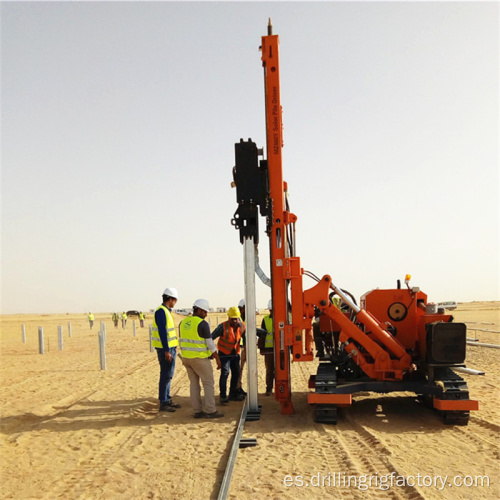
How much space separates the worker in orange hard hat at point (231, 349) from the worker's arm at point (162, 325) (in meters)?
1.17

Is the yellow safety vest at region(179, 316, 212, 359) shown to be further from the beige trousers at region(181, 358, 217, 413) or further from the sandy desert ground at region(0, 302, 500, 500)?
the sandy desert ground at region(0, 302, 500, 500)

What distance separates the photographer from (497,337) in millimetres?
22656

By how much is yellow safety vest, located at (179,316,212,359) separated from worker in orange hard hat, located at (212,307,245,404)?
1293mm

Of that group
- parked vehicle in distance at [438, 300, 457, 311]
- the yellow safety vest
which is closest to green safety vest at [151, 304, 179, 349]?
the yellow safety vest

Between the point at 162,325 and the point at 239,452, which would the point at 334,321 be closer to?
the point at 162,325

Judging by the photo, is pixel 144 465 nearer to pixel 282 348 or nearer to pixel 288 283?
pixel 282 348

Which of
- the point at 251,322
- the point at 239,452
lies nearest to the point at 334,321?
the point at 251,322

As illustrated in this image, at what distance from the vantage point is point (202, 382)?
8.78 meters

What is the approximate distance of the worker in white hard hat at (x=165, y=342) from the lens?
9.36 meters

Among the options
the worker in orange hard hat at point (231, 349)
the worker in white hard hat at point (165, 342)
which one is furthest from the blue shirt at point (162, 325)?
the worker in orange hard hat at point (231, 349)

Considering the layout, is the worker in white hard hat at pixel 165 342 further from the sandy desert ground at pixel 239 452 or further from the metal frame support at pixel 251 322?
the metal frame support at pixel 251 322

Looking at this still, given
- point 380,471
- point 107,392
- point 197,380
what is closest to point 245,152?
point 197,380

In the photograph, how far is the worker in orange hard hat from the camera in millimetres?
10273

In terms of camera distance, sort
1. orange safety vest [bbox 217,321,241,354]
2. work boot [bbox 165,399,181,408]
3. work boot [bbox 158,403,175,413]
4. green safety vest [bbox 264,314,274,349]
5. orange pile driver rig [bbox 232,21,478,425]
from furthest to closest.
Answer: green safety vest [bbox 264,314,274,349]
orange safety vest [bbox 217,321,241,354]
work boot [bbox 165,399,181,408]
work boot [bbox 158,403,175,413]
orange pile driver rig [bbox 232,21,478,425]
